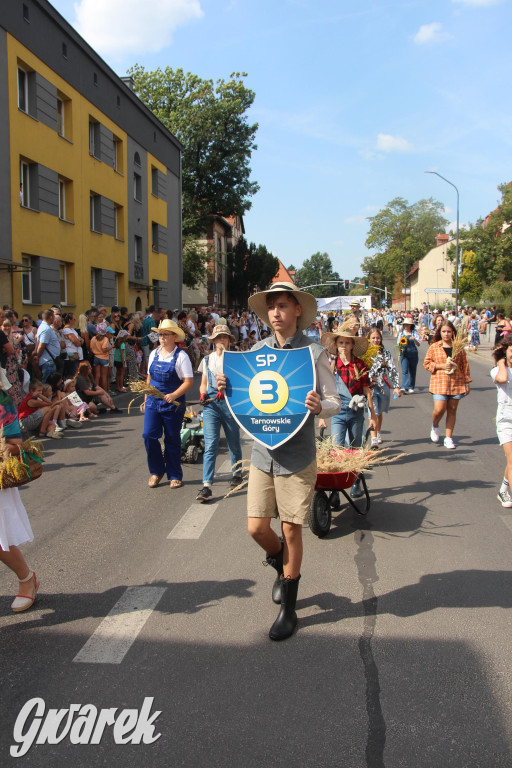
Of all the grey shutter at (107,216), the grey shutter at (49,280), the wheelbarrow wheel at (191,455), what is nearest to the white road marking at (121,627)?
the wheelbarrow wheel at (191,455)

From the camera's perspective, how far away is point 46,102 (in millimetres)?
20344

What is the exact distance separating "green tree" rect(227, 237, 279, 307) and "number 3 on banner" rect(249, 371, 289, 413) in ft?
203

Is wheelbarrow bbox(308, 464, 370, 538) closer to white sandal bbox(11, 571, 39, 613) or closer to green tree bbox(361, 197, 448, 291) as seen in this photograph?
white sandal bbox(11, 571, 39, 613)

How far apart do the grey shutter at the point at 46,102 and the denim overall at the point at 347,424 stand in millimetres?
16758

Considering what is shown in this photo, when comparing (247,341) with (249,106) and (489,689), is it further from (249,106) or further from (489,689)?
(489,689)

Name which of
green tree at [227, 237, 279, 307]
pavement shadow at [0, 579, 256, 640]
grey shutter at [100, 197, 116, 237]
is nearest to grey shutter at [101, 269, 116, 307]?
grey shutter at [100, 197, 116, 237]

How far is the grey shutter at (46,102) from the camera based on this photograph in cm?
1978

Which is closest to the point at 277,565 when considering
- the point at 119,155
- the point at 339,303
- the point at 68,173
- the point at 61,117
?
the point at 68,173

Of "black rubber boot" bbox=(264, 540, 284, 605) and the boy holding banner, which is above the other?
the boy holding banner

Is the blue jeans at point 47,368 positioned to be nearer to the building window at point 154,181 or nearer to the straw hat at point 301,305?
the straw hat at point 301,305

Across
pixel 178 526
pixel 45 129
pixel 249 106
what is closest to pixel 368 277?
pixel 249 106

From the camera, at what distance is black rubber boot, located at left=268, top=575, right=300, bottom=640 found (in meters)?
3.72

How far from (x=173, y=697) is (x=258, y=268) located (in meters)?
63.9

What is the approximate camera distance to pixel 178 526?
5859mm
